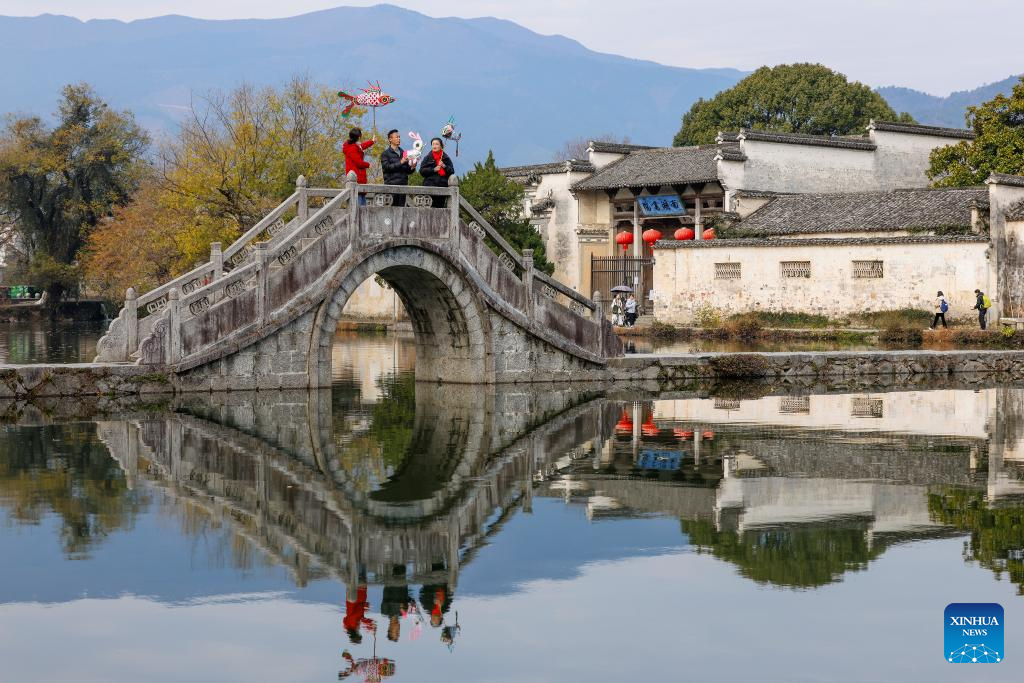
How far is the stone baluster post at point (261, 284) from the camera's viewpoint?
70.7ft

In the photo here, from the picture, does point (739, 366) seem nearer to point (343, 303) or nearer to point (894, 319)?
point (343, 303)

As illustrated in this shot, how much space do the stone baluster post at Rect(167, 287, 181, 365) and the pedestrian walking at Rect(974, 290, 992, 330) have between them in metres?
23.4

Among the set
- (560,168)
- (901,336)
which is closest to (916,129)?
(560,168)

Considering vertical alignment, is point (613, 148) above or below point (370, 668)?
above

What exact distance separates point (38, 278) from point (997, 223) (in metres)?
40.7

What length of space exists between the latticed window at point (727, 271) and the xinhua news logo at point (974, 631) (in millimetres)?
34915

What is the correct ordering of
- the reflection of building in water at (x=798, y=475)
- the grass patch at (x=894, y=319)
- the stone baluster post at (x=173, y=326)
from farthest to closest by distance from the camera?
the grass patch at (x=894, y=319), the stone baluster post at (x=173, y=326), the reflection of building in water at (x=798, y=475)

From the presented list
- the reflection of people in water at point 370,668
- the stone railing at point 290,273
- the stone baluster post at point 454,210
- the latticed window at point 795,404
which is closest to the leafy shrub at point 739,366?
the latticed window at point 795,404

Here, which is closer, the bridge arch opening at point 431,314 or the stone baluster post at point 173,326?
the stone baluster post at point 173,326

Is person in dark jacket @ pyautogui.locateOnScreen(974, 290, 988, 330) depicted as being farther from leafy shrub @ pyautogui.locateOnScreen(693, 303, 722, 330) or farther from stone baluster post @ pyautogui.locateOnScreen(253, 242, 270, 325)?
stone baluster post @ pyautogui.locateOnScreen(253, 242, 270, 325)

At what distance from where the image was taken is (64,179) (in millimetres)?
64625

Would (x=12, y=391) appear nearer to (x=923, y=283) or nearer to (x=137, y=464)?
(x=137, y=464)

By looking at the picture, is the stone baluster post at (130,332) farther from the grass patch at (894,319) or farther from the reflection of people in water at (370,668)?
the grass patch at (894,319)

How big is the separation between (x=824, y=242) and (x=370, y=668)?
35255 millimetres
